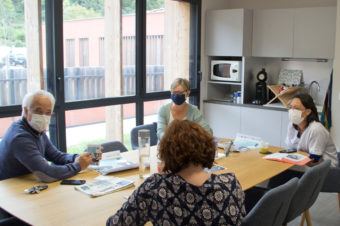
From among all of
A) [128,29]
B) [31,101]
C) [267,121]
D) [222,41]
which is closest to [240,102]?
[267,121]

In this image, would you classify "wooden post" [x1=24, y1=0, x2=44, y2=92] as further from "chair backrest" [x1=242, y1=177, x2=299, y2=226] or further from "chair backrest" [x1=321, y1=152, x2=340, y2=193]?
"chair backrest" [x1=321, y1=152, x2=340, y2=193]

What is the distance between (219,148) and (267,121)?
1891 millimetres

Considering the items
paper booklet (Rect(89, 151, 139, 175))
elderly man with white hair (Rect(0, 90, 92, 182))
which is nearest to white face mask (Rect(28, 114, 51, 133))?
elderly man with white hair (Rect(0, 90, 92, 182))

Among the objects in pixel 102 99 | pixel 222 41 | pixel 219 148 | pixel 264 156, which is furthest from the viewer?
pixel 222 41

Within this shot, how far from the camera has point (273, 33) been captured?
5.23 m

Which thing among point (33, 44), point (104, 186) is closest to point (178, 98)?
point (33, 44)

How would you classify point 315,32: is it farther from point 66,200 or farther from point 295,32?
point 66,200

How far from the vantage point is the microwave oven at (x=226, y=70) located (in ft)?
17.8

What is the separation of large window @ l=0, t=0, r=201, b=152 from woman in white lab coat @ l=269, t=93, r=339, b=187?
2.05 m

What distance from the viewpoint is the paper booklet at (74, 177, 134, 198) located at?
7.66ft

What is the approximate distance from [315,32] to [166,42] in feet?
6.06

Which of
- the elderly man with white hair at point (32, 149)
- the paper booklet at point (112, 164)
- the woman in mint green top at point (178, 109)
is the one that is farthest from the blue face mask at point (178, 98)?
the elderly man with white hair at point (32, 149)

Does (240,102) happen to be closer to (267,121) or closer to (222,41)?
(267,121)

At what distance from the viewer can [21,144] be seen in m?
2.53
